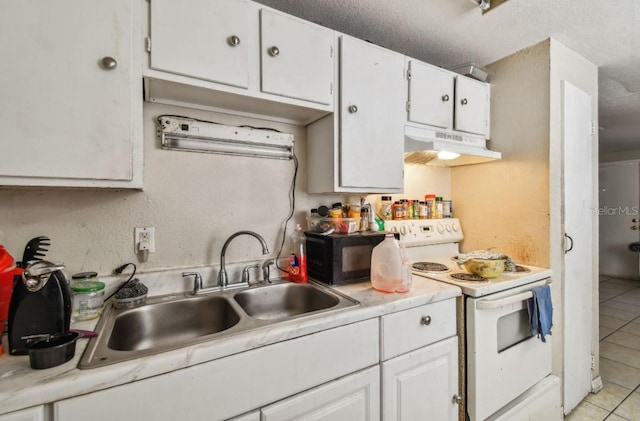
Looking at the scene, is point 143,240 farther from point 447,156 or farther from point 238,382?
point 447,156

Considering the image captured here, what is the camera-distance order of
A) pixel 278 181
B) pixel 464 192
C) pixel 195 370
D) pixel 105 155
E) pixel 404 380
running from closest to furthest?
1. pixel 195 370
2. pixel 105 155
3. pixel 404 380
4. pixel 278 181
5. pixel 464 192

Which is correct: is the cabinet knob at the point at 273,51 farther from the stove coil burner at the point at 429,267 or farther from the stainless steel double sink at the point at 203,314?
the stove coil burner at the point at 429,267

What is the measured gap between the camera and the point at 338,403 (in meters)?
1.05

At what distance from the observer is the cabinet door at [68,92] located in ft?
2.91

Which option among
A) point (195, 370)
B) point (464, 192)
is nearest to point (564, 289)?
point (464, 192)

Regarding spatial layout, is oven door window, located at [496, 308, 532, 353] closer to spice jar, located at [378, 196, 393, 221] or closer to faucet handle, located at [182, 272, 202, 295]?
spice jar, located at [378, 196, 393, 221]

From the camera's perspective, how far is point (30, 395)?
2.17ft

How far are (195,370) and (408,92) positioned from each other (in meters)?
1.69

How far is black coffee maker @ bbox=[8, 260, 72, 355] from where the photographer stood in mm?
804

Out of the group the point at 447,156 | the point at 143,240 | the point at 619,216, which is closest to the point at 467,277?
the point at 447,156

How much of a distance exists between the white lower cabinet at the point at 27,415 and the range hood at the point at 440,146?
1788 mm

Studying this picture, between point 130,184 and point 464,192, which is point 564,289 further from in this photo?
point 130,184

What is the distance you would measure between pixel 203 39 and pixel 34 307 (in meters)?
1.07

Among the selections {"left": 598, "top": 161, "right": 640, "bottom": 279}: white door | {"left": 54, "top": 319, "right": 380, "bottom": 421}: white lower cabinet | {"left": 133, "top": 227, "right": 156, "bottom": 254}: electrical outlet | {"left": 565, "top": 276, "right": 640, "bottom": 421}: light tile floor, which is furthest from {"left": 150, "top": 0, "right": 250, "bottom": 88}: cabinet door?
{"left": 598, "top": 161, "right": 640, "bottom": 279}: white door
